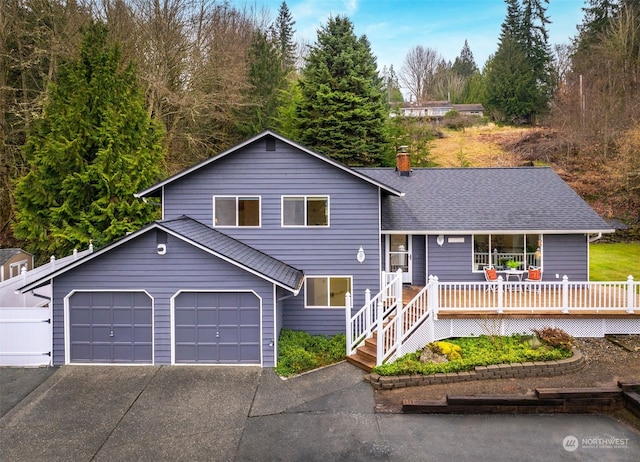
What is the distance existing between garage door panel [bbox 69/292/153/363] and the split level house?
0.08ft

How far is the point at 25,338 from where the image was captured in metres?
10.1

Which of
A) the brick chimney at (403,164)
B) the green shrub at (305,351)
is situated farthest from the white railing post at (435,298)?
the brick chimney at (403,164)

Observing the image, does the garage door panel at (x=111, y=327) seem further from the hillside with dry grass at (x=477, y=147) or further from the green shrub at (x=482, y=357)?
the hillside with dry grass at (x=477, y=147)

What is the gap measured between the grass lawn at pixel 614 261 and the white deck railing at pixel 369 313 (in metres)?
9.78

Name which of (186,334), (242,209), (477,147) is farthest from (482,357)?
(477,147)

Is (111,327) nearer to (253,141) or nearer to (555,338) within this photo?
(253,141)

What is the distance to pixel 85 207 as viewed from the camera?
1584cm

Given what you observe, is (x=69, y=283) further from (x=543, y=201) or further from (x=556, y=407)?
(x=543, y=201)

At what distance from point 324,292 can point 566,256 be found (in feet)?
26.3

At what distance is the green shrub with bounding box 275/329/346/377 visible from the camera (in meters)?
9.84

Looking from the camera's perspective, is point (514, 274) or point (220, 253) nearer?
point (220, 253)

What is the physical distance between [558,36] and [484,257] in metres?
39.6

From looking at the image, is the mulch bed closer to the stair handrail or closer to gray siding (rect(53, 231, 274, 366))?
the stair handrail

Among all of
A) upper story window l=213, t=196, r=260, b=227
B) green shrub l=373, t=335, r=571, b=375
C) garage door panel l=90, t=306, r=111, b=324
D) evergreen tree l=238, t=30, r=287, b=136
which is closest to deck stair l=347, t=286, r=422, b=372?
green shrub l=373, t=335, r=571, b=375
